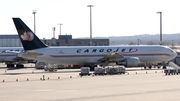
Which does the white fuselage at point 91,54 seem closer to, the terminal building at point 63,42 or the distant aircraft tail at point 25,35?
the distant aircraft tail at point 25,35

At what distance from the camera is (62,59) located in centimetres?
7362

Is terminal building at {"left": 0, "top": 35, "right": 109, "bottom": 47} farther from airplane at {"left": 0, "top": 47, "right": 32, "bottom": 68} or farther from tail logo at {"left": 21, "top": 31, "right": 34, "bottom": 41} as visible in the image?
tail logo at {"left": 21, "top": 31, "right": 34, "bottom": 41}

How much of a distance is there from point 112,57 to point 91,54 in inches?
123

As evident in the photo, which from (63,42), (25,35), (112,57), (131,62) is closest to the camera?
(25,35)

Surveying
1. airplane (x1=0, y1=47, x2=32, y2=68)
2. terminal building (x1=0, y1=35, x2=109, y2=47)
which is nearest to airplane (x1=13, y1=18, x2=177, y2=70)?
airplane (x1=0, y1=47, x2=32, y2=68)

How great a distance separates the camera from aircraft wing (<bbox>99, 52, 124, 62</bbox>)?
7294 cm

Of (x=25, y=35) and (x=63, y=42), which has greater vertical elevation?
(x=25, y=35)

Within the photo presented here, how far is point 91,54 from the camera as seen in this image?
74.2 m

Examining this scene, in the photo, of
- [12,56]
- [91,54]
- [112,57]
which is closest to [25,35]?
[91,54]

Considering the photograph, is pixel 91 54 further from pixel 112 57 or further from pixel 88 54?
pixel 112 57

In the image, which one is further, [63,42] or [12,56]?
[63,42]

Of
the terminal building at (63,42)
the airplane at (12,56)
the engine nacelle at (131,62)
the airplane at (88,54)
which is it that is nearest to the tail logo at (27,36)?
the airplane at (88,54)

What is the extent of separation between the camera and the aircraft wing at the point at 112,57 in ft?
239

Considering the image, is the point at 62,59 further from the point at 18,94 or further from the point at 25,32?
the point at 18,94
